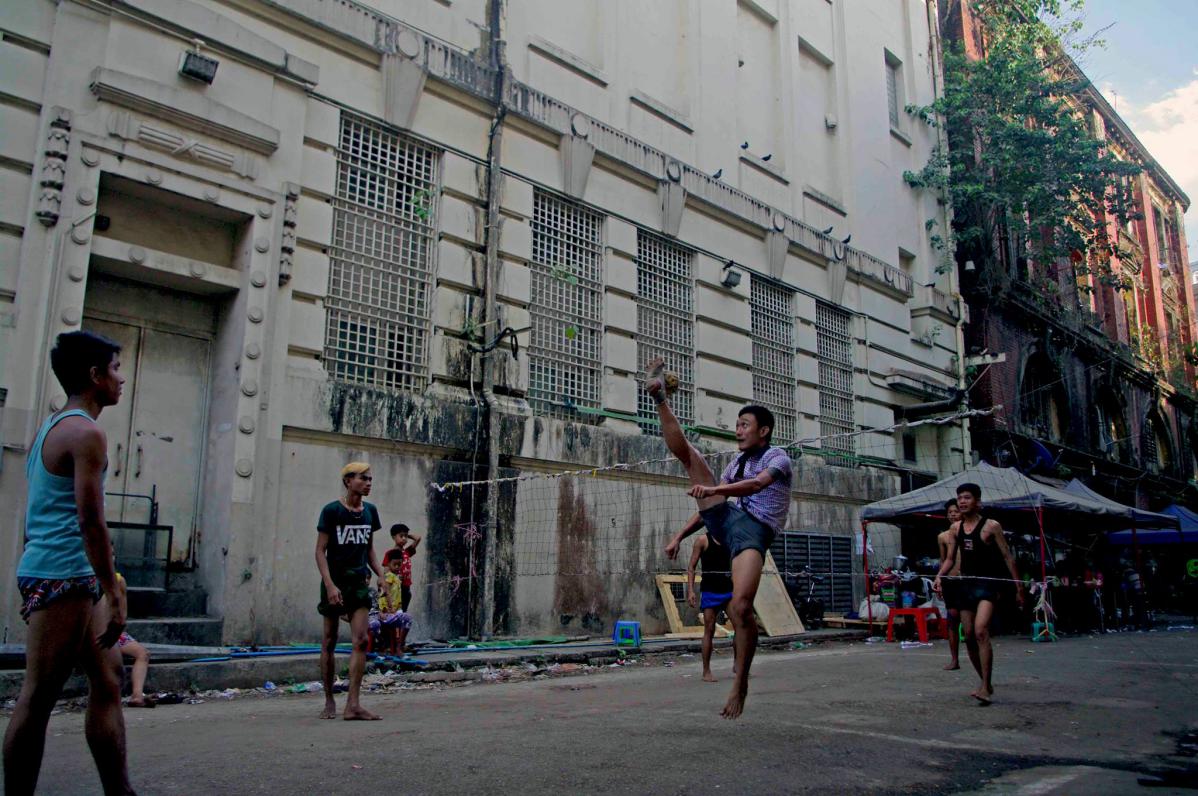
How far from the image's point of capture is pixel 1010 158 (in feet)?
77.6

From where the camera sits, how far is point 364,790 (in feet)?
13.3

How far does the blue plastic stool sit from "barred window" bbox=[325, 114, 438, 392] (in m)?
4.15

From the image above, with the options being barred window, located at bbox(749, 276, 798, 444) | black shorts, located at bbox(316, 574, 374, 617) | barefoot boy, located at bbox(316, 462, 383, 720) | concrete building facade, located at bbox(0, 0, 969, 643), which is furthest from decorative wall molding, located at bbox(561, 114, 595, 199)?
black shorts, located at bbox(316, 574, 374, 617)

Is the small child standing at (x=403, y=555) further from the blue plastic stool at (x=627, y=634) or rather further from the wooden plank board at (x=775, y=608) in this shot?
the wooden plank board at (x=775, y=608)

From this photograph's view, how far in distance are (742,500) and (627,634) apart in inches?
265

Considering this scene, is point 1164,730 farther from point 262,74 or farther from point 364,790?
point 262,74

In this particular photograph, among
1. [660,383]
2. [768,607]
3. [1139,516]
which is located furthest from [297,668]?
[1139,516]

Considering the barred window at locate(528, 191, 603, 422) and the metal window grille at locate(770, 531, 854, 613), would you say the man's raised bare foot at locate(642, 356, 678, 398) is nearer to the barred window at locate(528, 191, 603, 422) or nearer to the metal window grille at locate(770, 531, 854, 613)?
the barred window at locate(528, 191, 603, 422)

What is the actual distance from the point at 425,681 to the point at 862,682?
4202 millimetres

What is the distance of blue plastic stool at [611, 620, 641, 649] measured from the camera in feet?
39.9

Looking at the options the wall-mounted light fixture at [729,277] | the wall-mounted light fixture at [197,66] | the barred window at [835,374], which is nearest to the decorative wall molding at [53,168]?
the wall-mounted light fixture at [197,66]

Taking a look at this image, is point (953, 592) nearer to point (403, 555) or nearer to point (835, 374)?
point (403, 555)

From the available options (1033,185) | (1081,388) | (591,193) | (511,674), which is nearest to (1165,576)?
(1081,388)

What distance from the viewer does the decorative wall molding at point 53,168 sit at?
8.97 meters
